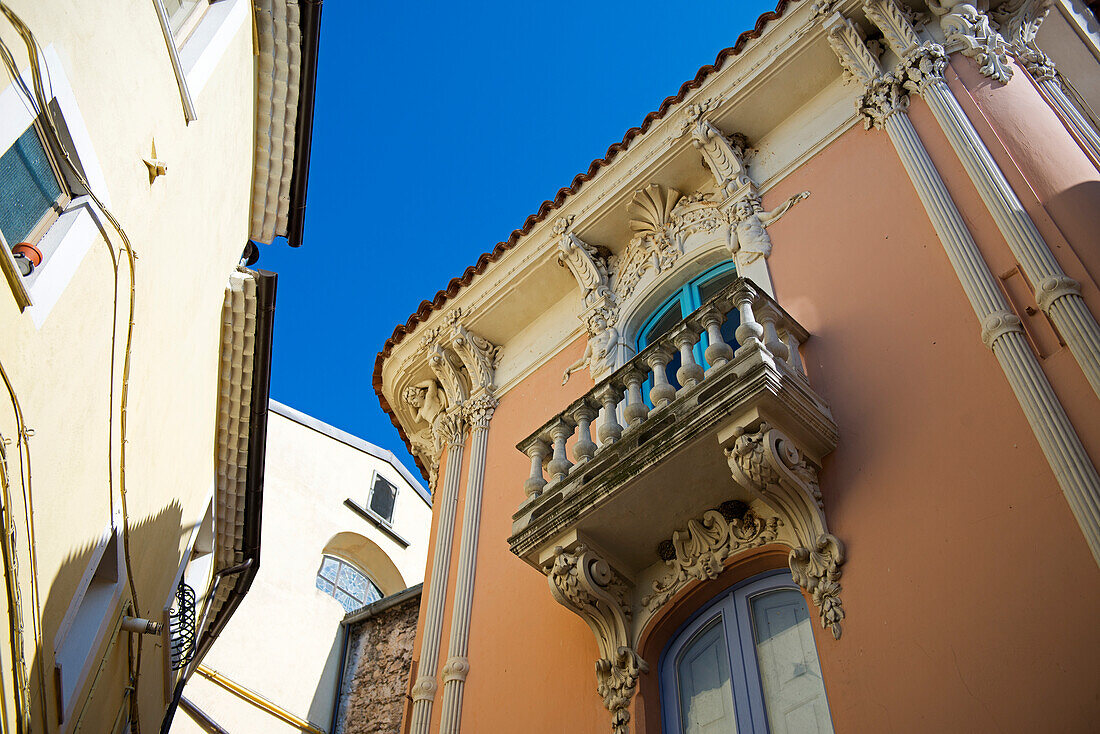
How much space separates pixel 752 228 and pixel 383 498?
42.6ft

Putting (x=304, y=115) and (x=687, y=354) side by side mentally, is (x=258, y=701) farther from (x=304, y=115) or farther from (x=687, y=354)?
(x=687, y=354)

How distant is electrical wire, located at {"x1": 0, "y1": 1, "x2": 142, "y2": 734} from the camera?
5.26m

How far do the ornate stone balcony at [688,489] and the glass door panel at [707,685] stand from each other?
339mm

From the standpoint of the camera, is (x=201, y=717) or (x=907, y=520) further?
(x=201, y=717)

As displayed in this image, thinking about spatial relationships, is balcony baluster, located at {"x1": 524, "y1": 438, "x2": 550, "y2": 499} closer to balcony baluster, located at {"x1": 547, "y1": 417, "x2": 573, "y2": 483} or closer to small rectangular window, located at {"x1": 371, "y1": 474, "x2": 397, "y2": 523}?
balcony baluster, located at {"x1": 547, "y1": 417, "x2": 573, "y2": 483}

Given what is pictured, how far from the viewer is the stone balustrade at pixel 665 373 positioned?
666 centimetres

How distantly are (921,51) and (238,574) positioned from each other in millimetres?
9780

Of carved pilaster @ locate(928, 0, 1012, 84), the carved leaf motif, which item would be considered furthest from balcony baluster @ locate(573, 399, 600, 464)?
carved pilaster @ locate(928, 0, 1012, 84)

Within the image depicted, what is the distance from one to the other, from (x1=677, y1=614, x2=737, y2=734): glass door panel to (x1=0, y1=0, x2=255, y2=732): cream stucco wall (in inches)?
160

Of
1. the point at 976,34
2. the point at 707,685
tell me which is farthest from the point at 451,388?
the point at 976,34

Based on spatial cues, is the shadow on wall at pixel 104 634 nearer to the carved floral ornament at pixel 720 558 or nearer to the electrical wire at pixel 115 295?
the electrical wire at pixel 115 295

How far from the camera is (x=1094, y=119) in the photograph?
358 inches

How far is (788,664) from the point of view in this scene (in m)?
5.91

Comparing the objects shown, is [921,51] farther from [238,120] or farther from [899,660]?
[238,120]
